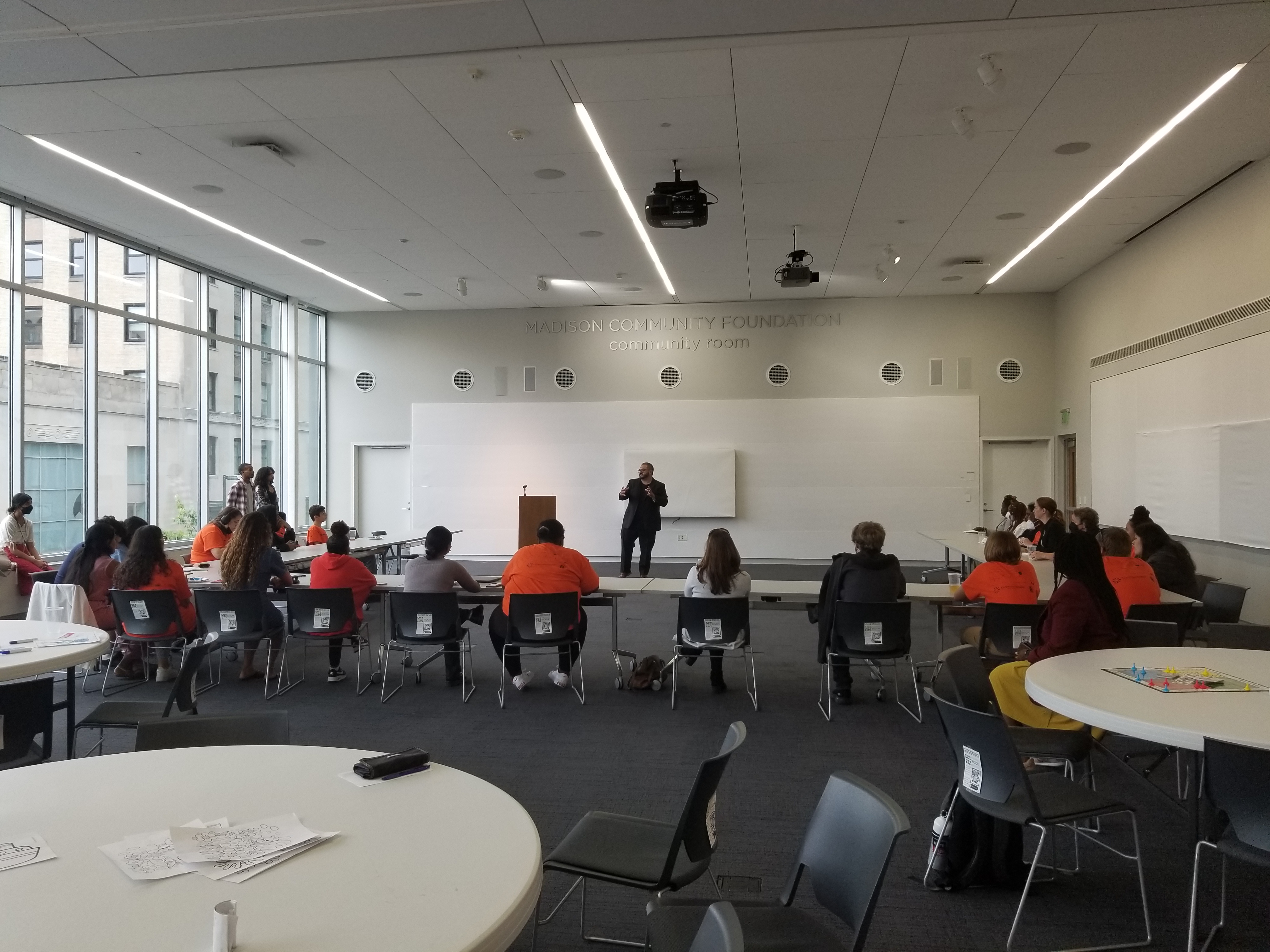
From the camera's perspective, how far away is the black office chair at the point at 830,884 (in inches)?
68.4

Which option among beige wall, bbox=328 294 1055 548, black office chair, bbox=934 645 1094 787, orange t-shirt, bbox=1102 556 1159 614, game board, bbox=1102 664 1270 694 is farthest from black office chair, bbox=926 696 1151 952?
beige wall, bbox=328 294 1055 548

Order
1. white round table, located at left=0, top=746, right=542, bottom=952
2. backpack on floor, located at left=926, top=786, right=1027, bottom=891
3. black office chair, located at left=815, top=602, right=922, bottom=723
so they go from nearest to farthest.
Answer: white round table, located at left=0, top=746, right=542, bottom=952, backpack on floor, located at left=926, top=786, right=1027, bottom=891, black office chair, located at left=815, top=602, right=922, bottom=723

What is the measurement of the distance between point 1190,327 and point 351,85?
7.70m

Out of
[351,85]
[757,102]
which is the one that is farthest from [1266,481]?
[351,85]

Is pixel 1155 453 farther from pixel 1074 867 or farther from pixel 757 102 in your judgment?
pixel 1074 867

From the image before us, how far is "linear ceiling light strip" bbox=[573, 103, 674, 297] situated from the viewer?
621cm

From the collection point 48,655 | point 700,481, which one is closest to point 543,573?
point 48,655

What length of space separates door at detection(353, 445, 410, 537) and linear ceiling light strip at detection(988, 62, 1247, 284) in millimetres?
9361

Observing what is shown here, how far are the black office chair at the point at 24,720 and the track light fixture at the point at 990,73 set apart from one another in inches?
226

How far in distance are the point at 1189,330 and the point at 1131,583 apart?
4383mm

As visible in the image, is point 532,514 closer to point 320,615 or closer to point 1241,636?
point 320,615

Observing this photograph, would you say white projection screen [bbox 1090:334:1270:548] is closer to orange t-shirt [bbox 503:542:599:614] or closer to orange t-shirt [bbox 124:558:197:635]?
orange t-shirt [bbox 503:542:599:614]

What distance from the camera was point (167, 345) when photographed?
10102mm

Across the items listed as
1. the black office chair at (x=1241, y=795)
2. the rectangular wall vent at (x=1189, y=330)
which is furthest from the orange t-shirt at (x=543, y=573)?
the rectangular wall vent at (x=1189, y=330)
